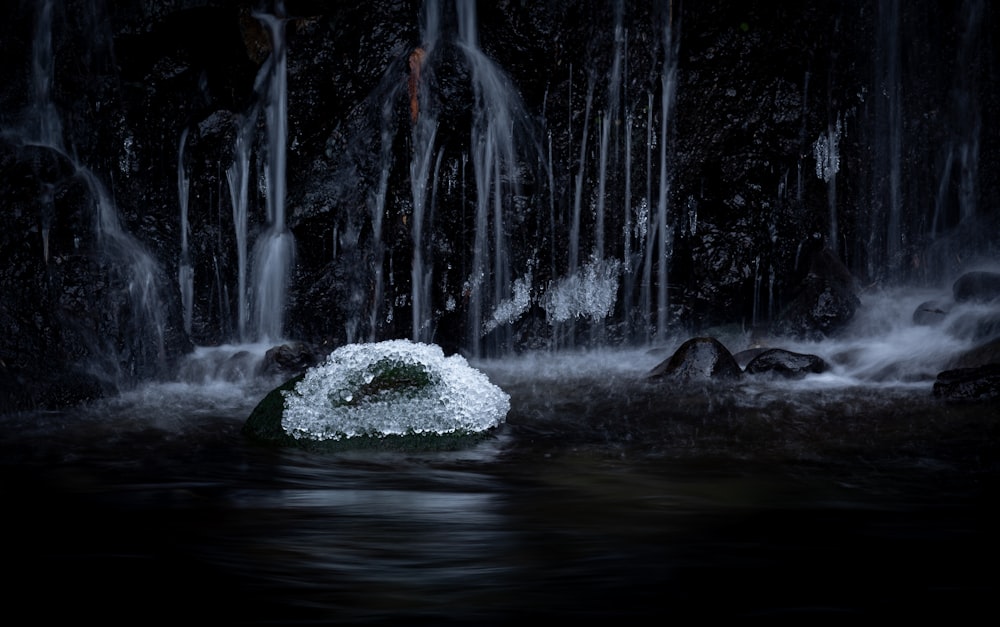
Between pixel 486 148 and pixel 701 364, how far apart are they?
5936 mm

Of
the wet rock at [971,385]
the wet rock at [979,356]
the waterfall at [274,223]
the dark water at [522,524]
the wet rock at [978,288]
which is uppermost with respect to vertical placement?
the waterfall at [274,223]

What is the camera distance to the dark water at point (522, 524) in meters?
2.98

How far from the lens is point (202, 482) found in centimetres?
518

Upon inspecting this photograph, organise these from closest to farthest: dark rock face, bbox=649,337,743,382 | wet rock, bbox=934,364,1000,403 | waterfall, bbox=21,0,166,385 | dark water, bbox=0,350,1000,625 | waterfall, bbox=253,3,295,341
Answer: dark water, bbox=0,350,1000,625 < wet rock, bbox=934,364,1000,403 < dark rock face, bbox=649,337,743,382 < waterfall, bbox=21,0,166,385 < waterfall, bbox=253,3,295,341

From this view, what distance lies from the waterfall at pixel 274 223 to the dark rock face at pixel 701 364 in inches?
276

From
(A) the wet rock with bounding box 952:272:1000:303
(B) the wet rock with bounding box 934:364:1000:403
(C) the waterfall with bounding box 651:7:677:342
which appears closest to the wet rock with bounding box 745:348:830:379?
(B) the wet rock with bounding box 934:364:1000:403

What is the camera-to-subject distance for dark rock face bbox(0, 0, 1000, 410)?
1397 centimetres

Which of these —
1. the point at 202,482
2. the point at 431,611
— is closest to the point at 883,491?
the point at 431,611

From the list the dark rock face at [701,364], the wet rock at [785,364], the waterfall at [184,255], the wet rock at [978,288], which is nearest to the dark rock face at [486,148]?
the waterfall at [184,255]

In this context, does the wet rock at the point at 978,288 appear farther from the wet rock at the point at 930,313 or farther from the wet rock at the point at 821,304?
the wet rock at the point at 821,304

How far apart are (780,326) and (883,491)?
911 centimetres

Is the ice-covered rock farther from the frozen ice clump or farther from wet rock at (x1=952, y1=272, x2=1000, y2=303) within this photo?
wet rock at (x1=952, y1=272, x2=1000, y2=303)

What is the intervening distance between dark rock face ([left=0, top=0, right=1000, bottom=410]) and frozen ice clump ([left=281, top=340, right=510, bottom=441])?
7.18m

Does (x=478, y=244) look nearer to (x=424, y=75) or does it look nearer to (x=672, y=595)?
(x=424, y=75)
